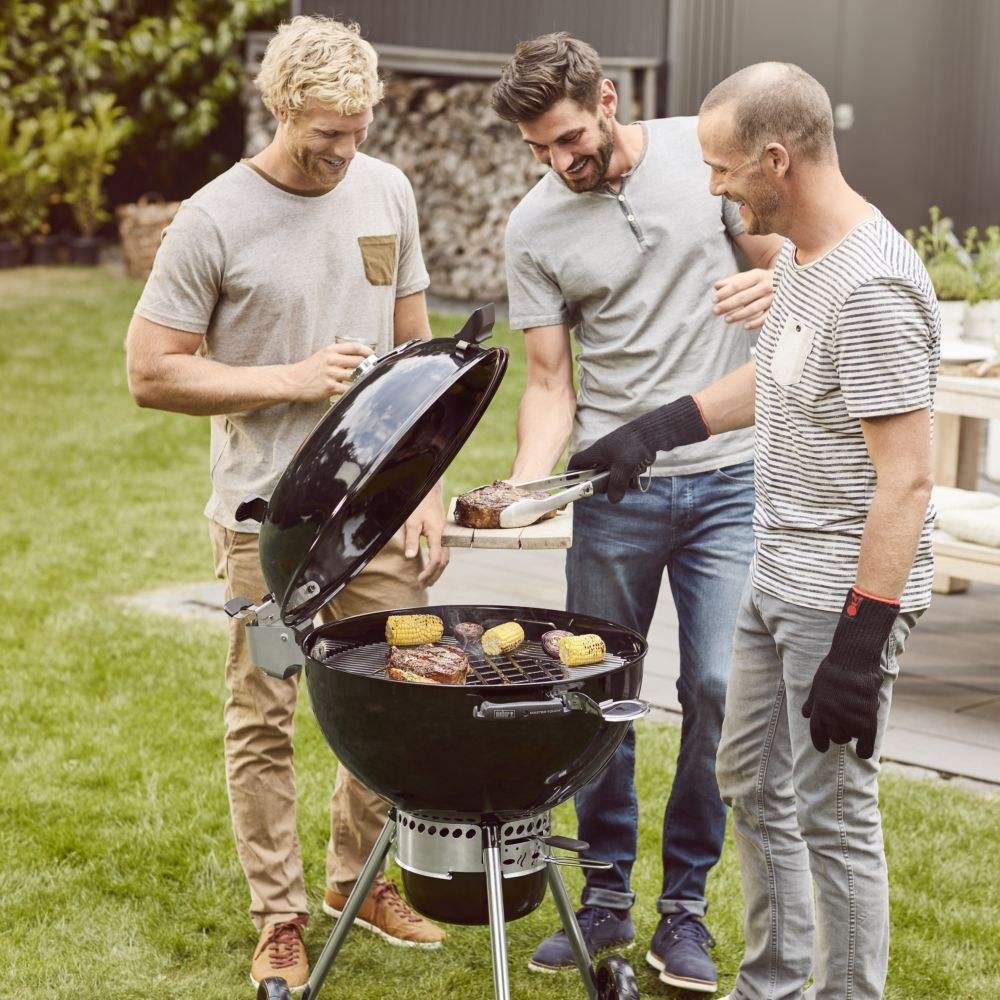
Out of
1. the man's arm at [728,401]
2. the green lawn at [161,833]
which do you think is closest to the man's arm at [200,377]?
the man's arm at [728,401]

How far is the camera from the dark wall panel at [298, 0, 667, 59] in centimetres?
1145

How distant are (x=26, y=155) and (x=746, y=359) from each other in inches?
479

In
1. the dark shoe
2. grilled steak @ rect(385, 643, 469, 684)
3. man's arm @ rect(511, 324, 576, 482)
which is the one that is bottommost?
the dark shoe

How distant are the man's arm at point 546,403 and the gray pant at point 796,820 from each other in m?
0.73

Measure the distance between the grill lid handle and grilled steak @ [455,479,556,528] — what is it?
56cm

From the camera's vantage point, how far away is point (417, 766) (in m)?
2.71

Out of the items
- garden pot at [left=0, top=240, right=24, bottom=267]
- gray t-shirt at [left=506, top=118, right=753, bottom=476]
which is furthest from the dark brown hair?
garden pot at [left=0, top=240, right=24, bottom=267]

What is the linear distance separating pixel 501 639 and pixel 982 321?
12.7 feet

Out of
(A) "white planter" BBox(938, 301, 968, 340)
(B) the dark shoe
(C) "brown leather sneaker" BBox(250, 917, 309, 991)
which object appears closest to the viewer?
(C) "brown leather sneaker" BBox(250, 917, 309, 991)

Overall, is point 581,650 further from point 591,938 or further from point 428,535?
point 591,938

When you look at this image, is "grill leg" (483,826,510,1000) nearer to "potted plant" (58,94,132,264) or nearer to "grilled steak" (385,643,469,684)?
"grilled steak" (385,643,469,684)

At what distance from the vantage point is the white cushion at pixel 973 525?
5090 millimetres

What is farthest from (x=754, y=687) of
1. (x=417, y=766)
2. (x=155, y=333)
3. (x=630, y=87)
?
(x=630, y=87)

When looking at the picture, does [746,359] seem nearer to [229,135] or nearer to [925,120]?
[925,120]
